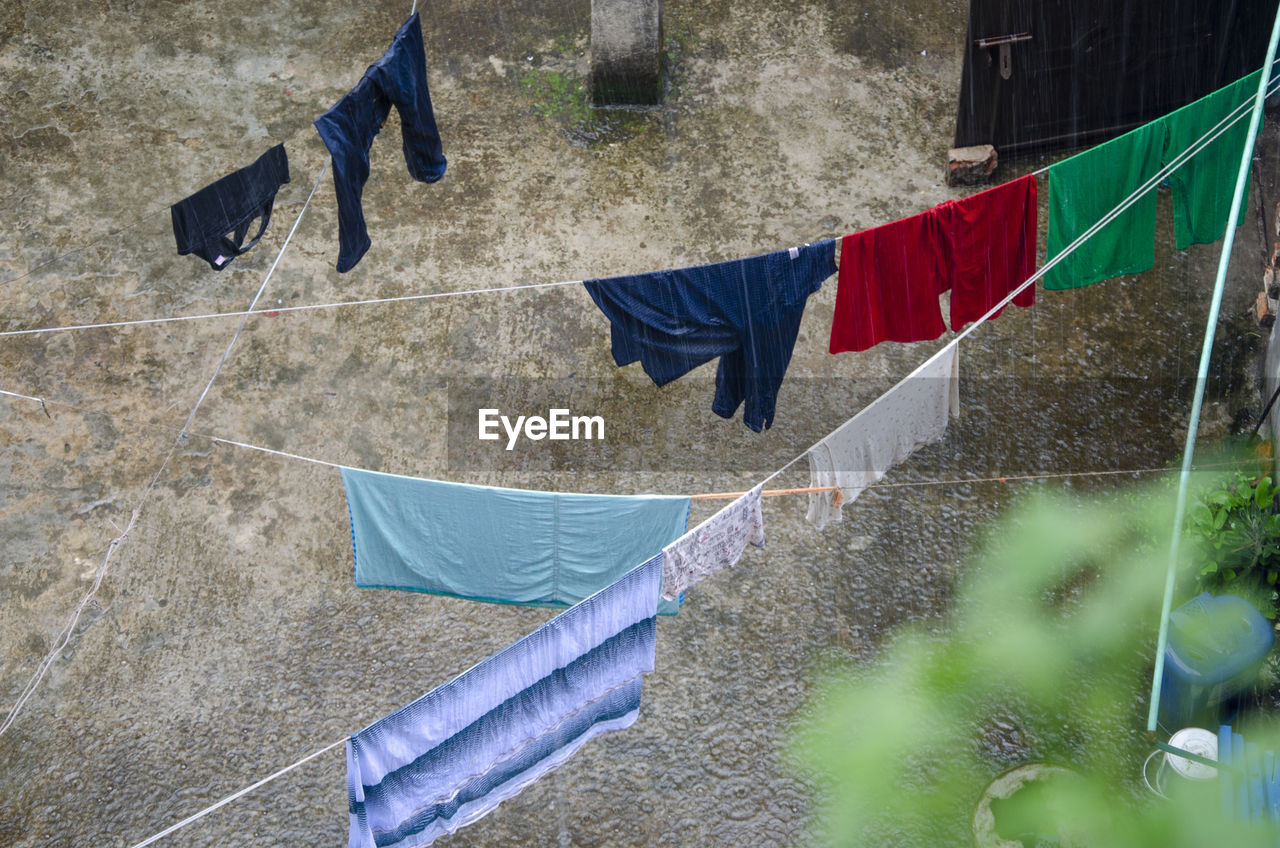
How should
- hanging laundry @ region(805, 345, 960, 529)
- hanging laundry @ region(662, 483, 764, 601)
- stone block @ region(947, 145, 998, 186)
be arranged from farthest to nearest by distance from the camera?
stone block @ region(947, 145, 998, 186) < hanging laundry @ region(805, 345, 960, 529) < hanging laundry @ region(662, 483, 764, 601)

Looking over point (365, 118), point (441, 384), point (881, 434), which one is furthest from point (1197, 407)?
point (441, 384)

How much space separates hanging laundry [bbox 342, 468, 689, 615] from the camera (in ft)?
21.9

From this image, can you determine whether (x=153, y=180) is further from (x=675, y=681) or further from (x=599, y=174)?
(x=675, y=681)

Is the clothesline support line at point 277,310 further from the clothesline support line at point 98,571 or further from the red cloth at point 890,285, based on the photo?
the red cloth at point 890,285

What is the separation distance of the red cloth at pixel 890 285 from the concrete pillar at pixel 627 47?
15.3 feet

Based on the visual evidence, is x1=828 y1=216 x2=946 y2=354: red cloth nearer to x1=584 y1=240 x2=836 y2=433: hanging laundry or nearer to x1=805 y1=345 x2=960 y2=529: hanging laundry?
x1=584 y1=240 x2=836 y2=433: hanging laundry

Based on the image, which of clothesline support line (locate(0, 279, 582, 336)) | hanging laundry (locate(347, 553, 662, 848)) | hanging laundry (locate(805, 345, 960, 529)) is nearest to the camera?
hanging laundry (locate(347, 553, 662, 848))

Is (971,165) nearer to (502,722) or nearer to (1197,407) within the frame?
(1197,407)

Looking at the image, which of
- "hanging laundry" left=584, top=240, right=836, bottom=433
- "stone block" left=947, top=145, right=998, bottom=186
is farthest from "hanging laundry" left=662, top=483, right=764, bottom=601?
"stone block" left=947, top=145, right=998, bottom=186

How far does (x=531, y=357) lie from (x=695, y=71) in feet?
13.3

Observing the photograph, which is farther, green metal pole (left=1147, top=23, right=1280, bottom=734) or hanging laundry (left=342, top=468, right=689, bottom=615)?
hanging laundry (left=342, top=468, right=689, bottom=615)

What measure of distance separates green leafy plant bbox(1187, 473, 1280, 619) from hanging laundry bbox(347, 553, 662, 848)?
4.32 metres

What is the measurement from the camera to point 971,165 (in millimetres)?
10328

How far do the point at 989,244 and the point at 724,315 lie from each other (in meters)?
1.88
